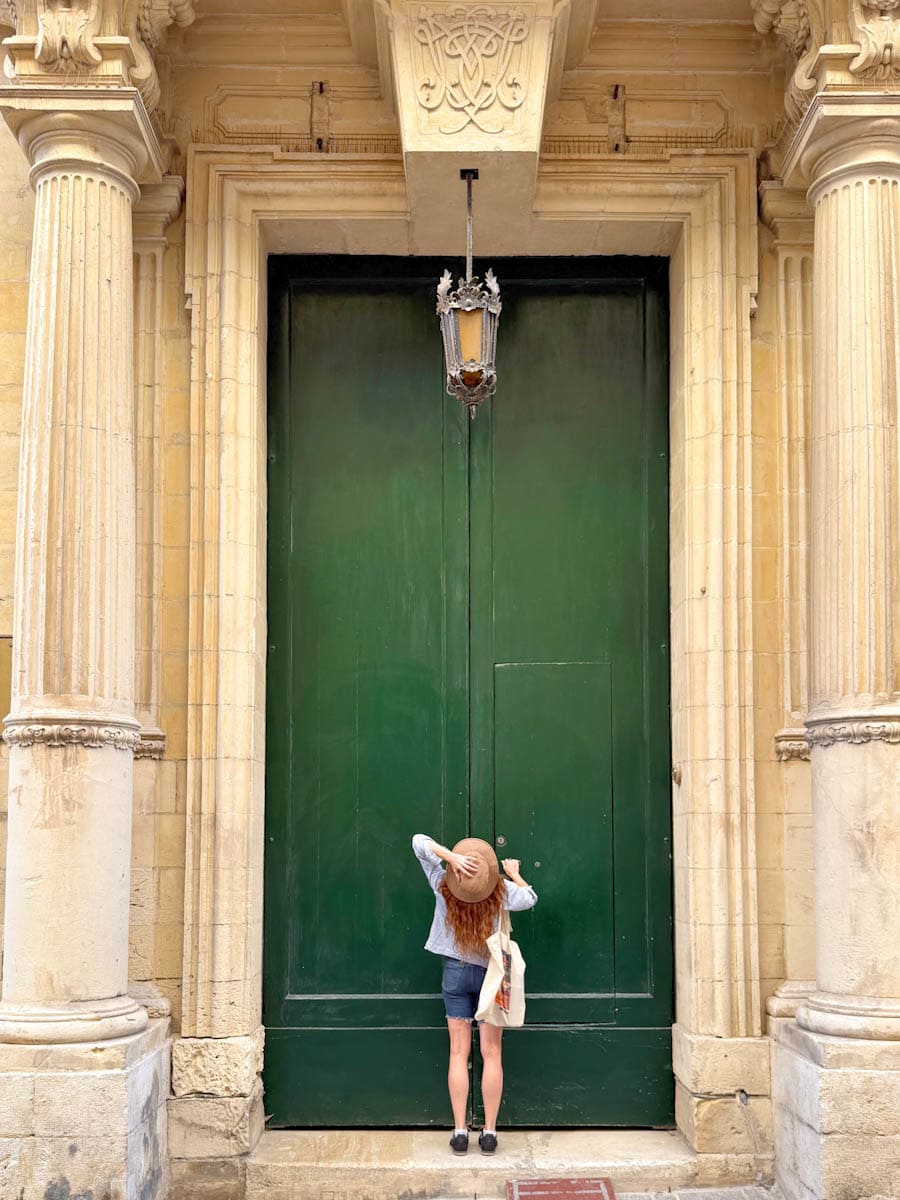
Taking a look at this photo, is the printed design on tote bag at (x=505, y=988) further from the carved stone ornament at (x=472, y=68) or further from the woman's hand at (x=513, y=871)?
the carved stone ornament at (x=472, y=68)

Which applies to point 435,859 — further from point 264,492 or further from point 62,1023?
point 264,492

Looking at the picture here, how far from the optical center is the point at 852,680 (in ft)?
21.4

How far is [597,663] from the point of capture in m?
7.70

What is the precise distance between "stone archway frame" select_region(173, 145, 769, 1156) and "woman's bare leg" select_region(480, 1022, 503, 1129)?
91 cm

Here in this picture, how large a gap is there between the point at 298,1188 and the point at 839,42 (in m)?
5.78

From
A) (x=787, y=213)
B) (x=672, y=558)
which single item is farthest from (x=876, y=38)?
(x=672, y=558)

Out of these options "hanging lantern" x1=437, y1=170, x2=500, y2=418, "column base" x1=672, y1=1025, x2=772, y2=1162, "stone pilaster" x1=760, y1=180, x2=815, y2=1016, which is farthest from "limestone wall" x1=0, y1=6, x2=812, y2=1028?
"hanging lantern" x1=437, y1=170, x2=500, y2=418

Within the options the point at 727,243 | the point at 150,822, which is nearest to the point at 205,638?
the point at 150,822

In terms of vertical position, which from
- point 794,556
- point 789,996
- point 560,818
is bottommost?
point 789,996

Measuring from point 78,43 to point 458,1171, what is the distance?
5.35 metres

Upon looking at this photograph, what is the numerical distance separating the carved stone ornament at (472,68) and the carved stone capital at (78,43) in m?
1.29

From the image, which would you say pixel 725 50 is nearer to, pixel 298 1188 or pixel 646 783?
pixel 646 783

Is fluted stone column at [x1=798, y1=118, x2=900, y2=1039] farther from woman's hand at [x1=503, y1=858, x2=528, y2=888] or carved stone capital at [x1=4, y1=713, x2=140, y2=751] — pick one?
carved stone capital at [x1=4, y1=713, x2=140, y2=751]

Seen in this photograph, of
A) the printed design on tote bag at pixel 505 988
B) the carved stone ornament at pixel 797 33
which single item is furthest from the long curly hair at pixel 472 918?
the carved stone ornament at pixel 797 33
